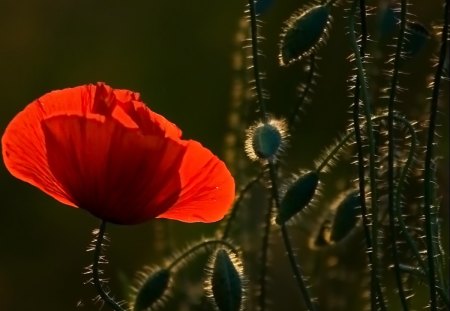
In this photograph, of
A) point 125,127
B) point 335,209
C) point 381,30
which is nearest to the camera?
point 125,127

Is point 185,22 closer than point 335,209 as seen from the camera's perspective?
No

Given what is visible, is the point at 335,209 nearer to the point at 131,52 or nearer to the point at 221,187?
the point at 221,187

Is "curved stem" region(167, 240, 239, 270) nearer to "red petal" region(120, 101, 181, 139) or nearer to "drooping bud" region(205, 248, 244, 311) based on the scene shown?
"drooping bud" region(205, 248, 244, 311)

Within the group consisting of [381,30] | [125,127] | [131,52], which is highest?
[131,52]

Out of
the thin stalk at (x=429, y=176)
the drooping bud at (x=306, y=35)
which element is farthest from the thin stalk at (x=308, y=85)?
the thin stalk at (x=429, y=176)

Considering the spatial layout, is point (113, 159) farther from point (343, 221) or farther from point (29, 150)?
point (343, 221)

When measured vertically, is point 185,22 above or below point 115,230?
above

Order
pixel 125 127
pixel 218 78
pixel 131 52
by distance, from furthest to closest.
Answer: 1. pixel 131 52
2. pixel 218 78
3. pixel 125 127

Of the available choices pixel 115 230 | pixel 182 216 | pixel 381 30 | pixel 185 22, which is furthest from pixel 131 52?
pixel 182 216
